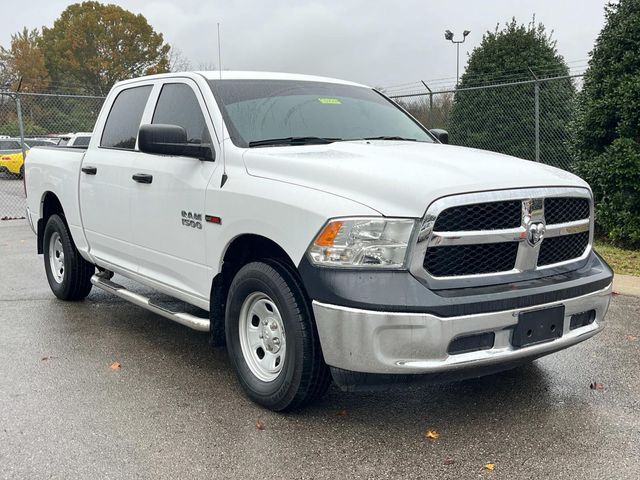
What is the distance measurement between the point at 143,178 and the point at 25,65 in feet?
174

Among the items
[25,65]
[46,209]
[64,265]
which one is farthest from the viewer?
[25,65]

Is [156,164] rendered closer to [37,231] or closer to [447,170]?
[447,170]

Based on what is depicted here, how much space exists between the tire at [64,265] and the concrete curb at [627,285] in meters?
5.22

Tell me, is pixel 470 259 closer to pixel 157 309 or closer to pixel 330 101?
pixel 330 101

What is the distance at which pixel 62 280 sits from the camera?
6.73 m

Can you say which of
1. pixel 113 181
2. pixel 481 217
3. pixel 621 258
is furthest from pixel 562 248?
pixel 621 258

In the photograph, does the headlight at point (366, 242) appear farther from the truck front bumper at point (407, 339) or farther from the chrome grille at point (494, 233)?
the truck front bumper at point (407, 339)

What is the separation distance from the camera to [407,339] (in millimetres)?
3297

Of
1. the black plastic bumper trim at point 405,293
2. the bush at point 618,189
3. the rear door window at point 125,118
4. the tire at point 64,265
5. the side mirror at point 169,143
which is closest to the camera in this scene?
the black plastic bumper trim at point 405,293

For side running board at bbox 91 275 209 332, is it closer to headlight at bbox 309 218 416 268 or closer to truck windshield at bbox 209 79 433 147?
truck windshield at bbox 209 79 433 147

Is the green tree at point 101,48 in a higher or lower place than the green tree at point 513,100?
higher

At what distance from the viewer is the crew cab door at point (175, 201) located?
440 centimetres

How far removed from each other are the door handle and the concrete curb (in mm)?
4730

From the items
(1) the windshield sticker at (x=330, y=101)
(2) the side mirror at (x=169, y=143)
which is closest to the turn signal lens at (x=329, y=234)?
(2) the side mirror at (x=169, y=143)
